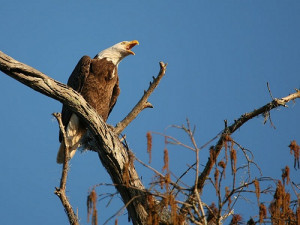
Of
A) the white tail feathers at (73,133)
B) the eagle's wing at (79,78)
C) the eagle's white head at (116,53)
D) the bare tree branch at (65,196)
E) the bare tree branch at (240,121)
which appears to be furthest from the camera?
the eagle's white head at (116,53)

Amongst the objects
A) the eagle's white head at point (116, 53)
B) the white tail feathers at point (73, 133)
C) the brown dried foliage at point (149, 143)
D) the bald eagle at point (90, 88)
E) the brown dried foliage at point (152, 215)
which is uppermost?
the eagle's white head at point (116, 53)

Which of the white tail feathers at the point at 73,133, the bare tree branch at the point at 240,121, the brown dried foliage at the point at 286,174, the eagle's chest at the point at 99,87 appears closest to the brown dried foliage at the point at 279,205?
the brown dried foliage at the point at 286,174

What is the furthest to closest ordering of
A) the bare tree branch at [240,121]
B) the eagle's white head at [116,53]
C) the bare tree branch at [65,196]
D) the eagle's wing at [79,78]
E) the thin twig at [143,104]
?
the eagle's white head at [116,53] < the eagle's wing at [79,78] < the thin twig at [143,104] < the bare tree branch at [65,196] < the bare tree branch at [240,121]

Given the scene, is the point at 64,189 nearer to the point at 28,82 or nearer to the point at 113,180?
the point at 113,180

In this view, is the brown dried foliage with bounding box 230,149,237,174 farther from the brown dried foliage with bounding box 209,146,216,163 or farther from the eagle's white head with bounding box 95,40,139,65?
the eagle's white head with bounding box 95,40,139,65

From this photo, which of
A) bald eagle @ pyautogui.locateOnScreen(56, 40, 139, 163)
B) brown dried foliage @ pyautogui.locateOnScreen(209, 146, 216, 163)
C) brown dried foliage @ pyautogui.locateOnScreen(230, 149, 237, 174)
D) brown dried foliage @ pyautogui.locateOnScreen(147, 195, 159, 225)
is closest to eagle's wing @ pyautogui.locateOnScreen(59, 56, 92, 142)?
bald eagle @ pyautogui.locateOnScreen(56, 40, 139, 163)

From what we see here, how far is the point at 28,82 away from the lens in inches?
159

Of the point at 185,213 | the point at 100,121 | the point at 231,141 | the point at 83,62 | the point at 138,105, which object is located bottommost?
the point at 185,213

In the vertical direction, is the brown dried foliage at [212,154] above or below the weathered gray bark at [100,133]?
below

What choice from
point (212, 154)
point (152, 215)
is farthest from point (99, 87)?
point (152, 215)

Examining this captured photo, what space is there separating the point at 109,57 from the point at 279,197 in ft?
14.4

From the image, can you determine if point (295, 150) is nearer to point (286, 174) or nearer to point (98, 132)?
point (286, 174)

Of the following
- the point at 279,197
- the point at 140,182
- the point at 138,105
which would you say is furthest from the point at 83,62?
the point at 279,197

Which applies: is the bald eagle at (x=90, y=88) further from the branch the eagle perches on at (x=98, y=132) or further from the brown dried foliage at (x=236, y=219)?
the brown dried foliage at (x=236, y=219)
